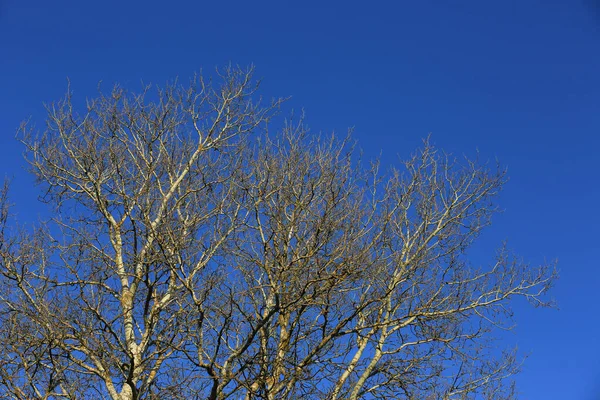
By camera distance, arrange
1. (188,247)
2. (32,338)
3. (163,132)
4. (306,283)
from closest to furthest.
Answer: (306,283) → (32,338) → (188,247) → (163,132)

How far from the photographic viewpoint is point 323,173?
9602 millimetres

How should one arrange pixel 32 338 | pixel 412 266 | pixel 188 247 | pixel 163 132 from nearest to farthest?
pixel 32 338 < pixel 188 247 < pixel 412 266 < pixel 163 132

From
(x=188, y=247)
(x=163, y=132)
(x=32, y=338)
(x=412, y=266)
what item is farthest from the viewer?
(x=163, y=132)

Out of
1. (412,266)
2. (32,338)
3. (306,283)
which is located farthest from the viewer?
(412,266)

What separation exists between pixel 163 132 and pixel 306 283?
4.71 meters

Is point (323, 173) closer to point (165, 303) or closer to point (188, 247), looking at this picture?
point (188, 247)

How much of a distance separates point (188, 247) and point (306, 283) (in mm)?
2133

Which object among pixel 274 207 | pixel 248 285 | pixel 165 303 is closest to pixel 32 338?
pixel 165 303

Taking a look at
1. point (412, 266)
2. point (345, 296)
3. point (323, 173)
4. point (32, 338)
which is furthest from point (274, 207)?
point (32, 338)

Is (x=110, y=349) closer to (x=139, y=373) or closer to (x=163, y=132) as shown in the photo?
(x=139, y=373)

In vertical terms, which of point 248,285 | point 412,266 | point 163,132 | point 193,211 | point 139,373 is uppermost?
point 163,132

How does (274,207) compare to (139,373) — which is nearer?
(139,373)

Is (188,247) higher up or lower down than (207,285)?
higher up

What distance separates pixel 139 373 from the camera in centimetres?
821
